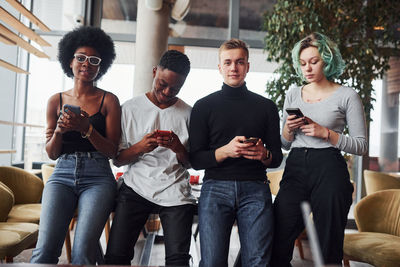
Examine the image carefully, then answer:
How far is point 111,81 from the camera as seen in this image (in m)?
5.14

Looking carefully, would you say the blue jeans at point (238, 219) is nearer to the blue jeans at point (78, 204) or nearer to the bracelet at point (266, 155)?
the bracelet at point (266, 155)

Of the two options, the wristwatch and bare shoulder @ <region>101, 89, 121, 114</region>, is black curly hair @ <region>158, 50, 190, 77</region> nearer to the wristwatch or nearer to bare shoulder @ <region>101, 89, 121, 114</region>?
bare shoulder @ <region>101, 89, 121, 114</region>

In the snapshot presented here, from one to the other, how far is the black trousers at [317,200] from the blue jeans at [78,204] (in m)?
0.94

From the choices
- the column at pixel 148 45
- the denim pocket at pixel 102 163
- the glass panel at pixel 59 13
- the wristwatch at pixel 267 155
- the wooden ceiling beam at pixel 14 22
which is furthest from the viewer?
the glass panel at pixel 59 13

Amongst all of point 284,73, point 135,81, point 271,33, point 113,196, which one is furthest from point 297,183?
point 135,81

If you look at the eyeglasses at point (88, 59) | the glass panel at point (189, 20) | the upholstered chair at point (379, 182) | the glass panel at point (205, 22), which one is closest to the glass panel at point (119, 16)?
the glass panel at point (189, 20)

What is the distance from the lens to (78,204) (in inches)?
76.2

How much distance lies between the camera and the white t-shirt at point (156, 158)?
6.33 feet

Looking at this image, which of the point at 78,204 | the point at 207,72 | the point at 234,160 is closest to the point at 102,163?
the point at 78,204

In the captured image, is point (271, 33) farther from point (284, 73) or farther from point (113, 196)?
point (113, 196)

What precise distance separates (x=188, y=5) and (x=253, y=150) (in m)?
3.98

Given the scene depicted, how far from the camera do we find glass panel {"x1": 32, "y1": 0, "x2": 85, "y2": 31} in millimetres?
5090

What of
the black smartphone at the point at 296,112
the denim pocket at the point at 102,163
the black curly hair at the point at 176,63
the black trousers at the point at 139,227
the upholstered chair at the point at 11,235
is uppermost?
the black curly hair at the point at 176,63

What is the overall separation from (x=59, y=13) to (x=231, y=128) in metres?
4.21
